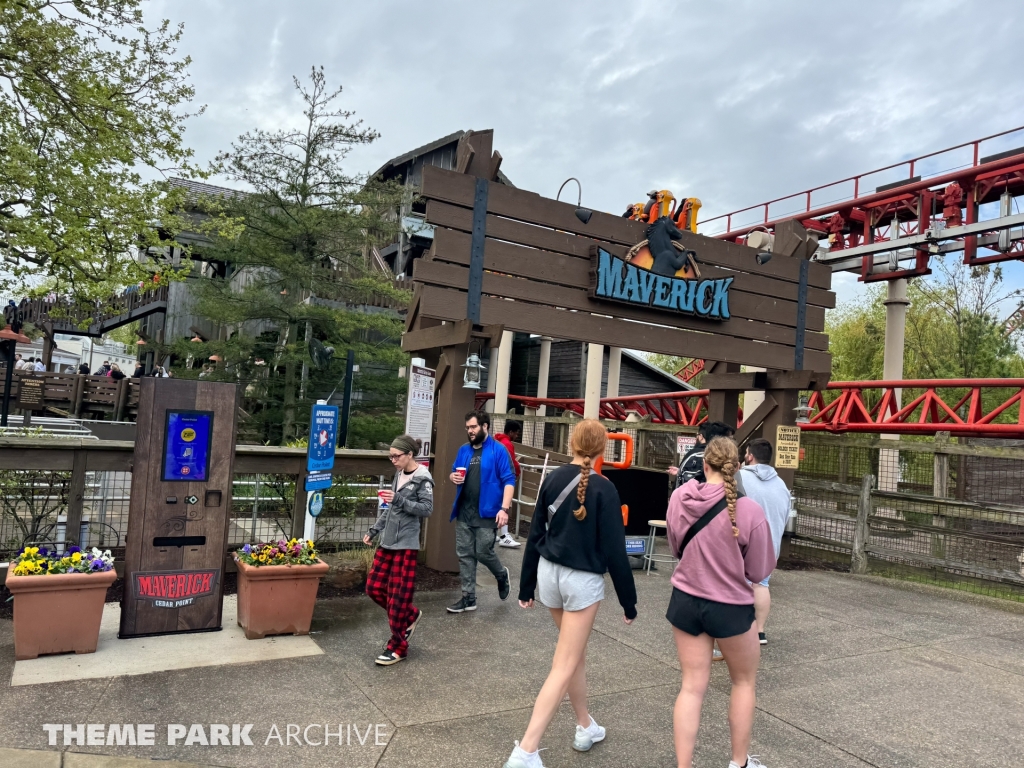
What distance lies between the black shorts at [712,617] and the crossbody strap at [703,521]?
0.77 ft

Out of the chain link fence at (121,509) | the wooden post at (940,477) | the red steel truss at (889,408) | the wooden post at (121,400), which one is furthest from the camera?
the wooden post at (121,400)

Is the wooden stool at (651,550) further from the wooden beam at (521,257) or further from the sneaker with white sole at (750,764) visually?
the sneaker with white sole at (750,764)

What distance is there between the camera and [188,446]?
5422mm

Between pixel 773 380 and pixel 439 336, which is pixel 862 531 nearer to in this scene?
pixel 773 380

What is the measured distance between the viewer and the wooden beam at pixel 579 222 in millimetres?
7656

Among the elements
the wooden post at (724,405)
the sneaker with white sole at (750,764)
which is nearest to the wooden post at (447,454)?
the sneaker with white sole at (750,764)

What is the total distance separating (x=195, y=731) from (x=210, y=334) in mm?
26741

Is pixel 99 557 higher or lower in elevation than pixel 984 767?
higher

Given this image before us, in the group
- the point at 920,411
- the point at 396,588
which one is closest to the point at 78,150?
the point at 396,588

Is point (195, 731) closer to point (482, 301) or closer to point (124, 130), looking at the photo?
point (482, 301)

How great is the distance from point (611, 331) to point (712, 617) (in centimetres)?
588

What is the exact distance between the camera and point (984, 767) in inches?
152

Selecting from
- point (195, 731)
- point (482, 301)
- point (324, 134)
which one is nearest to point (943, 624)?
point (482, 301)

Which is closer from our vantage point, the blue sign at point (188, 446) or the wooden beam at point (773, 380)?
the blue sign at point (188, 446)
